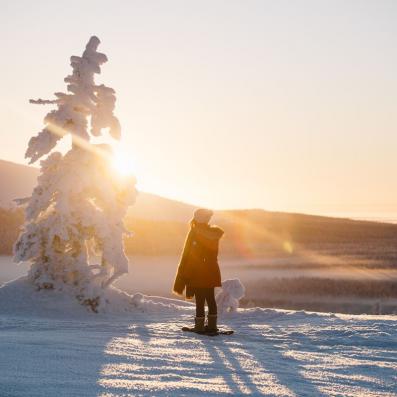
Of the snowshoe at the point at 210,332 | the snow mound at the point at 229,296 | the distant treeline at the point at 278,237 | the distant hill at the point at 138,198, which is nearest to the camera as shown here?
the snowshoe at the point at 210,332

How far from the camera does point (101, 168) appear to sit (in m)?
16.1

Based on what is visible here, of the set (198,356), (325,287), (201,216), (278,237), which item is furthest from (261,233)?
(198,356)

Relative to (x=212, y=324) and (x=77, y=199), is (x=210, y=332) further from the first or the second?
(x=77, y=199)

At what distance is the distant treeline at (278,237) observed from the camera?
156 ft

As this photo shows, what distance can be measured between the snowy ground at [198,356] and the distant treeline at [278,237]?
1099 inches

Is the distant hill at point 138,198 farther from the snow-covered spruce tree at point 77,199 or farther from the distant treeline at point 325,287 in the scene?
the snow-covered spruce tree at point 77,199

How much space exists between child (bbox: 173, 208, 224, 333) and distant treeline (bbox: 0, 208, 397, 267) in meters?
28.5

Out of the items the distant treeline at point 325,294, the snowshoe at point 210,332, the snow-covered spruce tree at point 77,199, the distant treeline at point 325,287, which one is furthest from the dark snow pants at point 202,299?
the distant treeline at point 325,287

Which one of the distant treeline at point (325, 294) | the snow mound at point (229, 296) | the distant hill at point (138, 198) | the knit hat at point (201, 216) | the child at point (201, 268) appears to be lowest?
the distant treeline at point (325, 294)

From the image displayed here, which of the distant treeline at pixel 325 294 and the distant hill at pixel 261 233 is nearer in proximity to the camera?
the distant treeline at pixel 325 294

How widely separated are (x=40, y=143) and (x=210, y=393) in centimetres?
1103

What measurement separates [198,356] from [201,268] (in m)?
2.84

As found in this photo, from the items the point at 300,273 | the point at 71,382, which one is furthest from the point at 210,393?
the point at 300,273

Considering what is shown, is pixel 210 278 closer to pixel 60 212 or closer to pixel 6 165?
pixel 60 212
